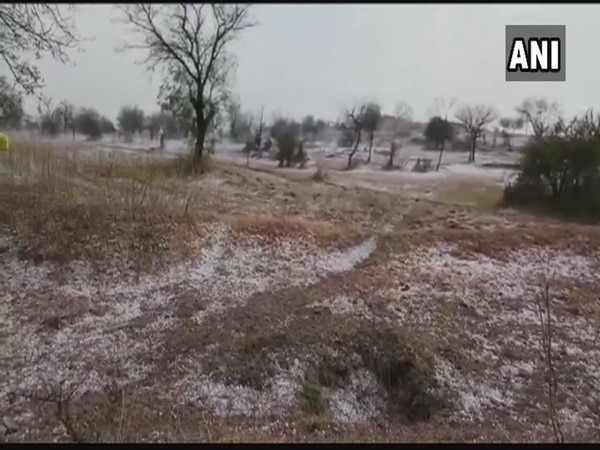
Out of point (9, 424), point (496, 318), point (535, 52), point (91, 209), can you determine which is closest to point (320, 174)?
point (91, 209)

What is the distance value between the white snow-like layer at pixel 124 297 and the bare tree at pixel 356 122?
1.74 metres

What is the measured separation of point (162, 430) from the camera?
2.59 meters

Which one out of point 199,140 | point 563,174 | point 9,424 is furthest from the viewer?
point 199,140

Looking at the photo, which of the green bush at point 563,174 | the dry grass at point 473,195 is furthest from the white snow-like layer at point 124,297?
the green bush at point 563,174

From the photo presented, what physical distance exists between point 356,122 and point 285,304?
3.37 meters

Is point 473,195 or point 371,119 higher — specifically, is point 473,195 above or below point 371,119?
below

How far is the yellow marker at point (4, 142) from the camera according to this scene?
6.45m

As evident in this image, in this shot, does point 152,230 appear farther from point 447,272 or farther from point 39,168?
point 447,272

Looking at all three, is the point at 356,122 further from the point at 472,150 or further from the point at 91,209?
the point at 91,209

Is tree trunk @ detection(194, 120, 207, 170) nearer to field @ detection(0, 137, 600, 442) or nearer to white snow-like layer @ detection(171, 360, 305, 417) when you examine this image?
field @ detection(0, 137, 600, 442)

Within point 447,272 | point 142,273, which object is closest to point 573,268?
point 447,272

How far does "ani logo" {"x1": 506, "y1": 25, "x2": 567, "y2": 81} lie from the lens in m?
3.22

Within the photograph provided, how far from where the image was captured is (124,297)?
169 inches

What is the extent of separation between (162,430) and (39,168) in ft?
17.3
